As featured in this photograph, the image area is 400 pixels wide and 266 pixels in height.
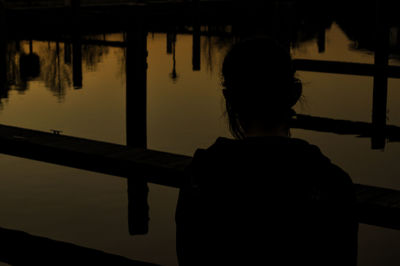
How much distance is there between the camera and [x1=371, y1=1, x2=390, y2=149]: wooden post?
383 inches

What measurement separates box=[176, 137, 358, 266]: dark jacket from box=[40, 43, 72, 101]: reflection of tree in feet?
49.3

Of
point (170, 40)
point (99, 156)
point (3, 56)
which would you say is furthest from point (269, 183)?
point (170, 40)

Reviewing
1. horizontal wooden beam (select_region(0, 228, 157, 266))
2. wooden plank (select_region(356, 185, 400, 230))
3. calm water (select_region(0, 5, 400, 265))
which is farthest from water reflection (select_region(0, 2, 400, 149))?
horizontal wooden beam (select_region(0, 228, 157, 266))

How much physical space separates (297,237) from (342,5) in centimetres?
3987

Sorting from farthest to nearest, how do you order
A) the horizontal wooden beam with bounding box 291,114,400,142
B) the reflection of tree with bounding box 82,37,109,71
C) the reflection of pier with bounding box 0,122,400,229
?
the reflection of tree with bounding box 82,37,109,71 < the horizontal wooden beam with bounding box 291,114,400,142 < the reflection of pier with bounding box 0,122,400,229

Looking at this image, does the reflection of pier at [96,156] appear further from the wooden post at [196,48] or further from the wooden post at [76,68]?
the wooden post at [196,48]

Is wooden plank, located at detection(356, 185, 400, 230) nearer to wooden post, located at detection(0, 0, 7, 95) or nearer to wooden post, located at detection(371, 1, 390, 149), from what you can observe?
wooden post, located at detection(371, 1, 390, 149)

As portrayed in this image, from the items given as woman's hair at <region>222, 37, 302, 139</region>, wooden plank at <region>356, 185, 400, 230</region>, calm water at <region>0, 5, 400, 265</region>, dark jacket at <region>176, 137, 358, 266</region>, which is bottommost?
calm water at <region>0, 5, 400, 265</region>

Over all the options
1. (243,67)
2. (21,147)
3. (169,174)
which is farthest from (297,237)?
(21,147)

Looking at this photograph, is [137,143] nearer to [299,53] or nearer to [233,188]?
[233,188]

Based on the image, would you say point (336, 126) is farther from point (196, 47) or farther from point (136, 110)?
point (196, 47)

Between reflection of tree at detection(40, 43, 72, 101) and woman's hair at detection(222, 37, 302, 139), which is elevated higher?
woman's hair at detection(222, 37, 302, 139)

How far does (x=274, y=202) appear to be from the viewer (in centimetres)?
227

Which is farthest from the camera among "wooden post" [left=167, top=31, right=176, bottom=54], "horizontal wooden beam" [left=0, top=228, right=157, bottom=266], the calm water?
"wooden post" [left=167, top=31, right=176, bottom=54]
